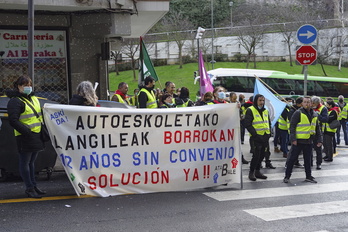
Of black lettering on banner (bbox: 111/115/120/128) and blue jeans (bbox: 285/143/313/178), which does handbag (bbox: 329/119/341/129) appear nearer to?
blue jeans (bbox: 285/143/313/178)

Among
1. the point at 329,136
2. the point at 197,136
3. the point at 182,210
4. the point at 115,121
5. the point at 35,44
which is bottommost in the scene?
the point at 182,210

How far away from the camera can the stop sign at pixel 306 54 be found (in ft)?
42.6

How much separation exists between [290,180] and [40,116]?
5.10 m

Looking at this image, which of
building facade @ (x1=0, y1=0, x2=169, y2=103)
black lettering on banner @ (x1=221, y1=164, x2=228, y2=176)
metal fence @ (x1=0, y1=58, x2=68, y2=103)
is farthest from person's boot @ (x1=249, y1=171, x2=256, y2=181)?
metal fence @ (x1=0, y1=58, x2=68, y2=103)

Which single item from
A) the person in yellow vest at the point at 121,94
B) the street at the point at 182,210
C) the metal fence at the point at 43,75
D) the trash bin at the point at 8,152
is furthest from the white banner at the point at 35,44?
the street at the point at 182,210

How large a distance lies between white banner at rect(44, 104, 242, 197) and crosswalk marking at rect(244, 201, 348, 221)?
1329mm

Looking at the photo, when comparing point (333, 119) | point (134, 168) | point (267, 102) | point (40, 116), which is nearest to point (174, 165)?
point (134, 168)

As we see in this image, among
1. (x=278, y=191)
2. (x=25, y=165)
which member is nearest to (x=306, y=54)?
(x=278, y=191)

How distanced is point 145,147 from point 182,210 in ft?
4.17

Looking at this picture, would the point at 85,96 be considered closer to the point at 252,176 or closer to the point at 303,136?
the point at 252,176

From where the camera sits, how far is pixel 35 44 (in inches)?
527

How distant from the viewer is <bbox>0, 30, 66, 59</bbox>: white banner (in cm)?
1299

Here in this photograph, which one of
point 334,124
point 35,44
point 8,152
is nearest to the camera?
point 8,152

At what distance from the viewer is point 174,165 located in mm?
7746
